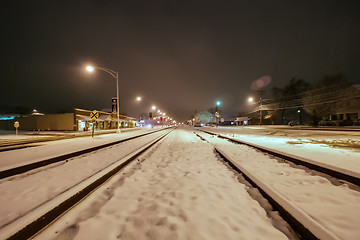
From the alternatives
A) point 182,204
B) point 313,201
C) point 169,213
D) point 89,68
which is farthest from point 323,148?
point 89,68

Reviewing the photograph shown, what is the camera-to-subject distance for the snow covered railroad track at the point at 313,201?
1821mm

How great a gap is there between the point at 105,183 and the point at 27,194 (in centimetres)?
132

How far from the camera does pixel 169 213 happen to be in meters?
2.28

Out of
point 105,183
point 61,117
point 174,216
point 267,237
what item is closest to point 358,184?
point 267,237

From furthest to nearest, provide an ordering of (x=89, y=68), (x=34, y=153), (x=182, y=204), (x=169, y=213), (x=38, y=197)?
(x=89, y=68)
(x=34, y=153)
(x=38, y=197)
(x=182, y=204)
(x=169, y=213)

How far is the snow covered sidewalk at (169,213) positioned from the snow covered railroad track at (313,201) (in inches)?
10.0

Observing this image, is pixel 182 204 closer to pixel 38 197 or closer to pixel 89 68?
pixel 38 197

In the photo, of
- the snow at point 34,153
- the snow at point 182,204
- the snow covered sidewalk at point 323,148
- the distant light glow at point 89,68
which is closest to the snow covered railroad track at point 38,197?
the snow at point 182,204

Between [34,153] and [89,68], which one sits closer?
[34,153]

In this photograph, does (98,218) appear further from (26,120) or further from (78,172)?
(26,120)

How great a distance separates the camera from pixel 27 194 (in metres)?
2.81

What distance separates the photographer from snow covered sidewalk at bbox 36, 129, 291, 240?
1844mm

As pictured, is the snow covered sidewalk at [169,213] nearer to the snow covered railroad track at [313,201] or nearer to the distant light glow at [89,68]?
the snow covered railroad track at [313,201]

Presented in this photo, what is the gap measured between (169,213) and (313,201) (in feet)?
8.16
